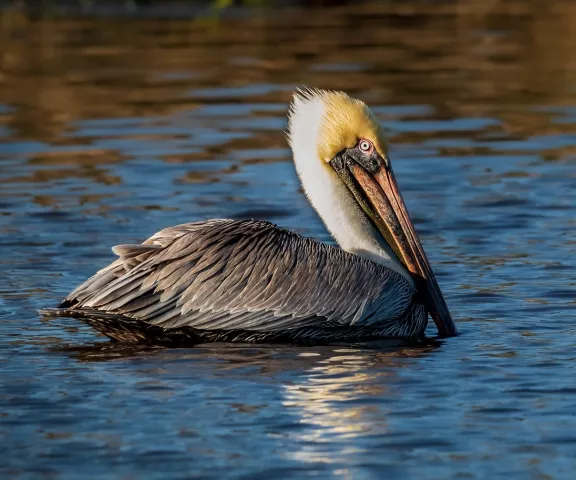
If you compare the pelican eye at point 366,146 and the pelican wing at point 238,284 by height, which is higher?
the pelican eye at point 366,146

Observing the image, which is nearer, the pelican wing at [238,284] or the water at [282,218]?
the water at [282,218]

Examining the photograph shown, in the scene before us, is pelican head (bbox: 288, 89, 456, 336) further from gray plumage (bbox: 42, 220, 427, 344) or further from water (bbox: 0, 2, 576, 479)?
water (bbox: 0, 2, 576, 479)

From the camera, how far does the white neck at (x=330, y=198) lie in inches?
289

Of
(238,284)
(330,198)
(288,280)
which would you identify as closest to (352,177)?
(330,198)

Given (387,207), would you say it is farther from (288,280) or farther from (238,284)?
(238,284)

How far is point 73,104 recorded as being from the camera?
14.0 meters

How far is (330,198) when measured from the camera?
7344 mm

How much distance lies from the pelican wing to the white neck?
0.27m

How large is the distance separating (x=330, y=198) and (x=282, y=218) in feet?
7.96

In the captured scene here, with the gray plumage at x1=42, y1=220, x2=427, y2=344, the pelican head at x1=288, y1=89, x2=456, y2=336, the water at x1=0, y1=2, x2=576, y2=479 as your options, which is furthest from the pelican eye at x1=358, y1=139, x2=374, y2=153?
the water at x1=0, y1=2, x2=576, y2=479

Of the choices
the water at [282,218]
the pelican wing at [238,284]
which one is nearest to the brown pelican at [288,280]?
the pelican wing at [238,284]

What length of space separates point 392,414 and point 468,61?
10.7 m

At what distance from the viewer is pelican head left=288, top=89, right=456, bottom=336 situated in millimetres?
7316

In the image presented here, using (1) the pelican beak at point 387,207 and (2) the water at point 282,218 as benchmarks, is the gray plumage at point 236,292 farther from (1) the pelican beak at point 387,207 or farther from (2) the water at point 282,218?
(1) the pelican beak at point 387,207
